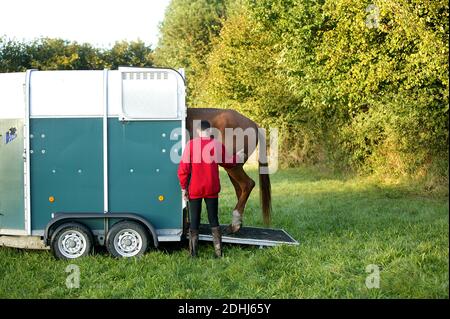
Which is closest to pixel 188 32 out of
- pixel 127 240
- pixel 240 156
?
pixel 240 156

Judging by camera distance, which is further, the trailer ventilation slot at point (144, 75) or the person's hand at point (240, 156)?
the person's hand at point (240, 156)

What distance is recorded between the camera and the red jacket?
6.76 m

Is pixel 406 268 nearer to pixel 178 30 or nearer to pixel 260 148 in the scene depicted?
pixel 260 148

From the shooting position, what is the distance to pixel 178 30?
38.6 meters

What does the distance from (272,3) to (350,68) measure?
4.02m

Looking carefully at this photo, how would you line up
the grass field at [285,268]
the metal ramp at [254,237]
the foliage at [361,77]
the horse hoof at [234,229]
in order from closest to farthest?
the grass field at [285,268] < the metal ramp at [254,237] < the horse hoof at [234,229] < the foliage at [361,77]

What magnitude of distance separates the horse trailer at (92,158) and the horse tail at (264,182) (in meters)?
1.72

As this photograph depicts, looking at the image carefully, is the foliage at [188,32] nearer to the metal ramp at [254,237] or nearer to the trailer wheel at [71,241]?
the metal ramp at [254,237]

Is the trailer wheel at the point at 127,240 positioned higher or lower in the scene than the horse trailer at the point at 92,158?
lower

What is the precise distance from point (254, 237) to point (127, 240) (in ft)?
5.84

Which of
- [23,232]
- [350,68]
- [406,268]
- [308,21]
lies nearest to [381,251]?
[406,268]

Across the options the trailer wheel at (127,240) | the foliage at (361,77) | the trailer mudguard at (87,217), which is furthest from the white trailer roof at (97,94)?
the foliage at (361,77)

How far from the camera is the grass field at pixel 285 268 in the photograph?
5402 millimetres

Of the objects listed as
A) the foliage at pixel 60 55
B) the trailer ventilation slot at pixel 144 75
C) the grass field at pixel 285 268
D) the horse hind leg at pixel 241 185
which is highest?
the foliage at pixel 60 55
